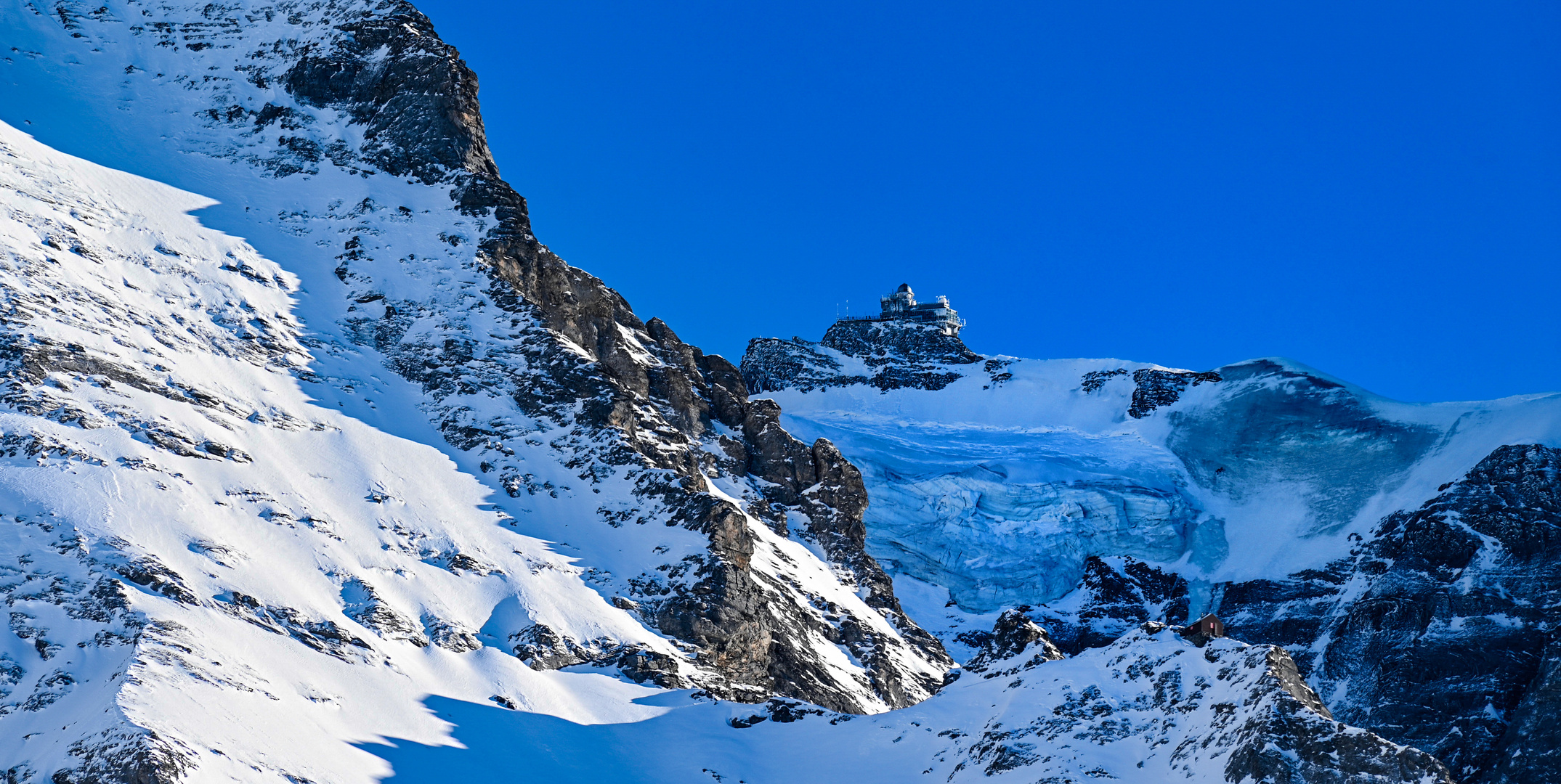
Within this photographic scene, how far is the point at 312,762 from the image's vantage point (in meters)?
72.5

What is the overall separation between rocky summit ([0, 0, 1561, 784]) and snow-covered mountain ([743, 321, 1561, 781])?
404 millimetres

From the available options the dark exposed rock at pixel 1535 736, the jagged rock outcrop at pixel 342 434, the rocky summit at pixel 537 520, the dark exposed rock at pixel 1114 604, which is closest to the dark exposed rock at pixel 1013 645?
the rocky summit at pixel 537 520

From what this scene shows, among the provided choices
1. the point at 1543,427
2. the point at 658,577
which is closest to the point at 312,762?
the point at 658,577

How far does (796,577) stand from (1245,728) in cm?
6485

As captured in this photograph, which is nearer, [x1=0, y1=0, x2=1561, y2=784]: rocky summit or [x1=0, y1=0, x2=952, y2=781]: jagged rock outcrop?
[x1=0, y1=0, x2=1561, y2=784]: rocky summit

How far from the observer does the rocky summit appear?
73812 mm

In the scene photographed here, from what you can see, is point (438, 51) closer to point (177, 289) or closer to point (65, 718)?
point (177, 289)

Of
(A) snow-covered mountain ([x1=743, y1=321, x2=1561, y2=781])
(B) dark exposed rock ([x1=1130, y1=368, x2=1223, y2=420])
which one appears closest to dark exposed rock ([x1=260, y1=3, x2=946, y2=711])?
(A) snow-covered mountain ([x1=743, y1=321, x2=1561, y2=781])

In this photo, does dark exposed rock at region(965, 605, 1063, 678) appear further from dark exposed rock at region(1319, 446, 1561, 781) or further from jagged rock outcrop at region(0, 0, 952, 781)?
dark exposed rock at region(1319, 446, 1561, 781)

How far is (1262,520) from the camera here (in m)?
147

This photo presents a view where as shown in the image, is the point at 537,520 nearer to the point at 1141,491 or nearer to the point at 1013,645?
the point at 1013,645

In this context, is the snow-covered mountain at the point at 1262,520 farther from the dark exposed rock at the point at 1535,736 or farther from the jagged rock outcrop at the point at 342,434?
the jagged rock outcrop at the point at 342,434

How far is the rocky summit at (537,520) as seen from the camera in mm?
73812

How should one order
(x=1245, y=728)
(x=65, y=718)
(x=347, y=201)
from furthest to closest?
(x=347, y=201) < (x=65, y=718) < (x=1245, y=728)
